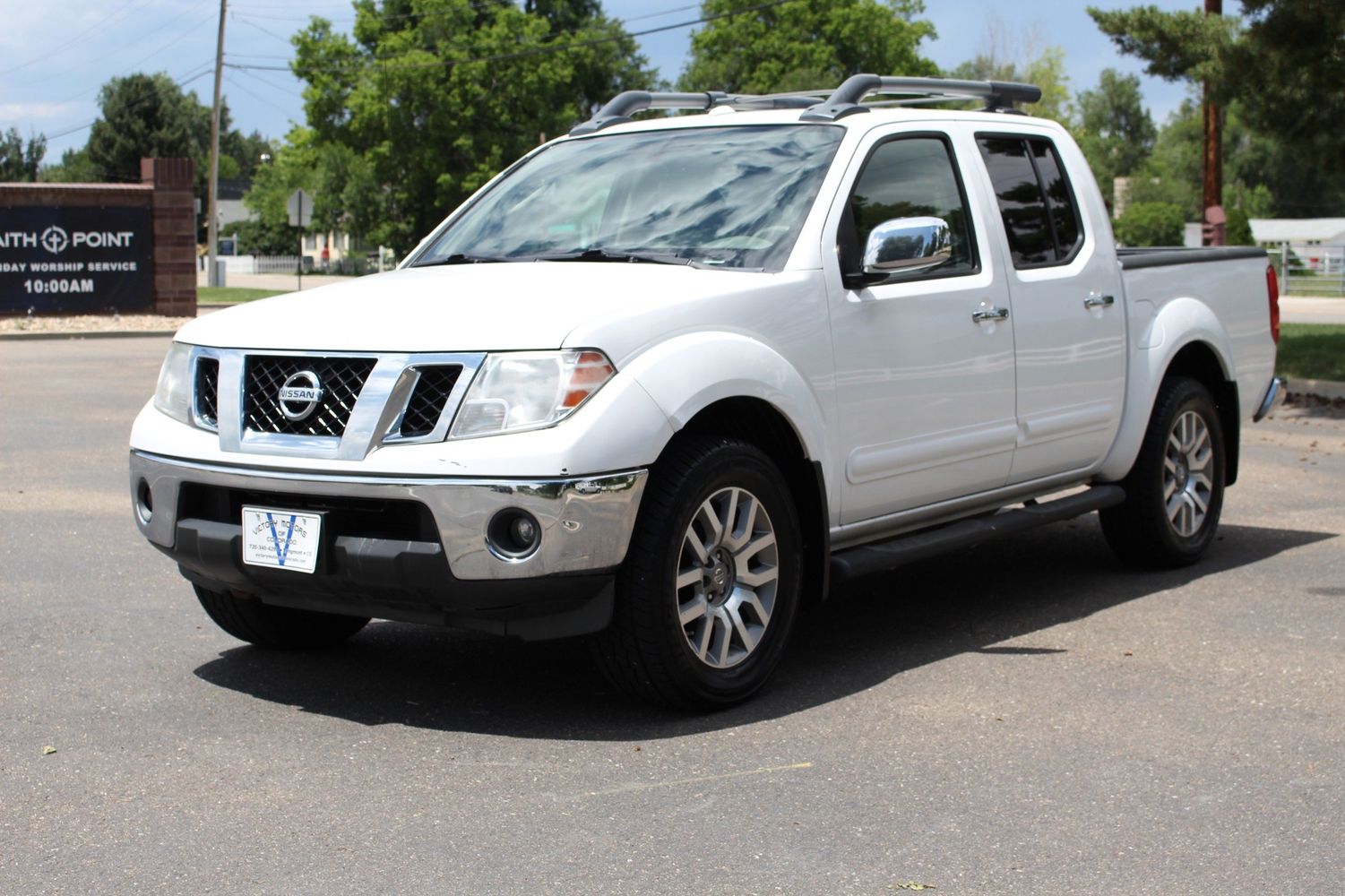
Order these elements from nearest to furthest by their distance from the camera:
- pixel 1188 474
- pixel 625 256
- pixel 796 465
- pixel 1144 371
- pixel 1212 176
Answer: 1. pixel 796 465
2. pixel 625 256
3. pixel 1144 371
4. pixel 1188 474
5. pixel 1212 176

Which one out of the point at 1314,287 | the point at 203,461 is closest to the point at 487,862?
the point at 203,461

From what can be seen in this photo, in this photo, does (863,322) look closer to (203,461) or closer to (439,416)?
(439,416)

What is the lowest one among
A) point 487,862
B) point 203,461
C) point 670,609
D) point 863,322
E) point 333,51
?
point 487,862

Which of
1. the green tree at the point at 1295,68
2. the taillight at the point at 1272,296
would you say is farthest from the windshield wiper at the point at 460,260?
the green tree at the point at 1295,68

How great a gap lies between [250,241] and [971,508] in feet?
318

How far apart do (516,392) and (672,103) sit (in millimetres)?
2887

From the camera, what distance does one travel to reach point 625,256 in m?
5.73

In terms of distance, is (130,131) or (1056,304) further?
(130,131)

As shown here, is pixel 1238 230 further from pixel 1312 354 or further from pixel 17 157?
pixel 17 157

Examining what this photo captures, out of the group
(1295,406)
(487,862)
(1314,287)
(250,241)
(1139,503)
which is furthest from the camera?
(250,241)

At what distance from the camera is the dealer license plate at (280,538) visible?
4895 mm

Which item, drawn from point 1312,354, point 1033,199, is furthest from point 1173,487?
point 1312,354

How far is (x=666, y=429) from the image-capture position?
492 centimetres

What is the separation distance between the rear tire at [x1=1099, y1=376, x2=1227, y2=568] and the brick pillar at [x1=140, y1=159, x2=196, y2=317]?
75.6ft
